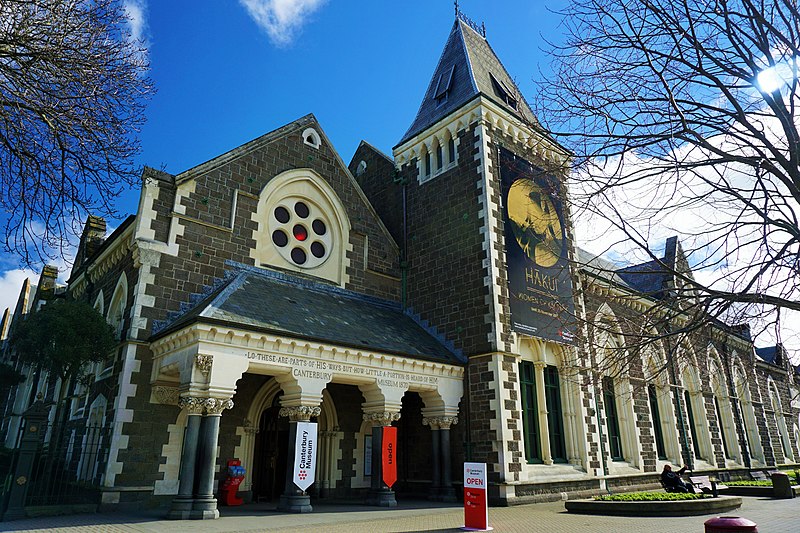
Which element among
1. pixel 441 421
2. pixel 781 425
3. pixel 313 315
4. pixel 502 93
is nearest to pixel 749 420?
pixel 781 425

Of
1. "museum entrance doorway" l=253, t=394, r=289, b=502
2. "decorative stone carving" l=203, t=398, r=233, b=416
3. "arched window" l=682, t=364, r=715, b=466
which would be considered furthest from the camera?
"arched window" l=682, t=364, r=715, b=466

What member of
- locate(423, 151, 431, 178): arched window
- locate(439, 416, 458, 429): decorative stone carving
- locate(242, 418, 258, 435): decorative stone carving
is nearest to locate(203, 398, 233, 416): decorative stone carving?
locate(242, 418, 258, 435): decorative stone carving

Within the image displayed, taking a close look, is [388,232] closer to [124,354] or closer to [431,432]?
[431,432]

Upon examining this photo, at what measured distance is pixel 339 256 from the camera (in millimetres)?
19891

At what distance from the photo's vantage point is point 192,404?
39.7 feet

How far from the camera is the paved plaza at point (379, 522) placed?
1023 cm

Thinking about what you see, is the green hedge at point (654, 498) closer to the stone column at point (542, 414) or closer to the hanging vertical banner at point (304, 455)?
the stone column at point (542, 414)

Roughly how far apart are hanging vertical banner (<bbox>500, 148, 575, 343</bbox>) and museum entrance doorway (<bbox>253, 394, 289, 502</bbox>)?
337 inches

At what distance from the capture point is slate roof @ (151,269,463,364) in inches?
537

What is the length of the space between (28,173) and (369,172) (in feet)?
58.9

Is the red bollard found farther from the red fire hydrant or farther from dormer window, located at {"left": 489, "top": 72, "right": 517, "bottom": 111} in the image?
dormer window, located at {"left": 489, "top": 72, "right": 517, "bottom": 111}

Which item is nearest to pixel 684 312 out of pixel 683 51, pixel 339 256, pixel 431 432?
pixel 683 51

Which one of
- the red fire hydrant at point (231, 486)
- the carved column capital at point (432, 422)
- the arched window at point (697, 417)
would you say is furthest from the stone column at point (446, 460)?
the arched window at point (697, 417)

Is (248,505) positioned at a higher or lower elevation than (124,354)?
lower
